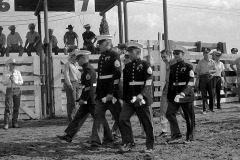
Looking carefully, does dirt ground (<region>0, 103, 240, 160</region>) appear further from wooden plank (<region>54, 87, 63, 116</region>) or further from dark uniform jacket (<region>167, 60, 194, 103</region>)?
A: wooden plank (<region>54, 87, 63, 116</region>)

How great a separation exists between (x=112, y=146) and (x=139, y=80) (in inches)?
62.2

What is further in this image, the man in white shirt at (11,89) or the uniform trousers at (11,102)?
the uniform trousers at (11,102)

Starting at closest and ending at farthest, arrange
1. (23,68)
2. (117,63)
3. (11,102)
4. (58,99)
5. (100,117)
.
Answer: (117,63)
(100,117)
(11,102)
(23,68)
(58,99)

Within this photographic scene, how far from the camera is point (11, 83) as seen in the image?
1220cm

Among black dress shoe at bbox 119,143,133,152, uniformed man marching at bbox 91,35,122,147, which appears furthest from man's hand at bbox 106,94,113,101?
black dress shoe at bbox 119,143,133,152

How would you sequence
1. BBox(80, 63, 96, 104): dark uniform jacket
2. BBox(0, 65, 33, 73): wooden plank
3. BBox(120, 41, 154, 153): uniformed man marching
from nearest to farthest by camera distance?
BBox(120, 41, 154, 153): uniformed man marching, BBox(80, 63, 96, 104): dark uniform jacket, BBox(0, 65, 33, 73): wooden plank

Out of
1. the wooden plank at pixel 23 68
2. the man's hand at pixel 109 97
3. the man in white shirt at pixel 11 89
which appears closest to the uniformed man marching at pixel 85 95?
the man's hand at pixel 109 97

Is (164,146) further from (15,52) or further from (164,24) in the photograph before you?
(15,52)

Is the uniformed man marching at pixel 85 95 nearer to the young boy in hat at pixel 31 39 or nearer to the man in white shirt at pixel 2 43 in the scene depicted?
Answer: the young boy in hat at pixel 31 39

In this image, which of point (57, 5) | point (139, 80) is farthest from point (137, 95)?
point (57, 5)

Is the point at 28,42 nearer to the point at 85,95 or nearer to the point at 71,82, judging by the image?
the point at 71,82

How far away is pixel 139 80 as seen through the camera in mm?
7832

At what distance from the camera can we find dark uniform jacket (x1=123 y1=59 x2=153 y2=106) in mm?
7766

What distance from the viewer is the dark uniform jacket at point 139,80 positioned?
7.77 meters
